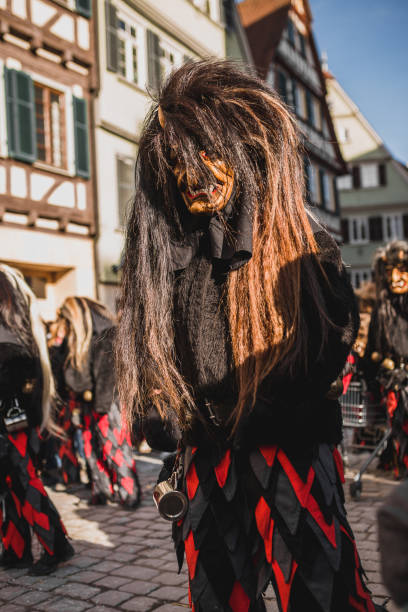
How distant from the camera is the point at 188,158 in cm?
189

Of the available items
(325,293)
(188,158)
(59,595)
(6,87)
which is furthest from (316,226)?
(6,87)

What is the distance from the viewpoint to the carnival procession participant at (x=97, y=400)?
574cm

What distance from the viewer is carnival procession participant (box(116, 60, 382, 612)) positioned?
176 centimetres

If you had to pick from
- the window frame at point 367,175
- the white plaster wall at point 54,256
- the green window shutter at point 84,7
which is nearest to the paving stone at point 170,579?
the white plaster wall at point 54,256

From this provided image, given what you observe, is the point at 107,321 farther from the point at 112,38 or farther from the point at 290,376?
the point at 112,38

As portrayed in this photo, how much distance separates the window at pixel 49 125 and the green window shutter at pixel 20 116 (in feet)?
2.13

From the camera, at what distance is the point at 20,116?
11398 millimetres

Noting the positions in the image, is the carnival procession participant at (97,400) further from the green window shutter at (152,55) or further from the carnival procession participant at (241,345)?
the green window shutter at (152,55)

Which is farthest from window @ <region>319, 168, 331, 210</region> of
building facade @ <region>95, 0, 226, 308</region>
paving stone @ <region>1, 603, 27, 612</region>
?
paving stone @ <region>1, 603, 27, 612</region>

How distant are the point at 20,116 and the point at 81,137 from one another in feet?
5.61

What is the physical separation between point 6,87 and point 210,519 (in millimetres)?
10808

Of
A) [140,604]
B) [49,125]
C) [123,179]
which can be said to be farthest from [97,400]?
[123,179]

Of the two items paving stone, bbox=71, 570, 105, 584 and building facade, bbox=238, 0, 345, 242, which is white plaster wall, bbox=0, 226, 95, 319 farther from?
building facade, bbox=238, 0, 345, 242

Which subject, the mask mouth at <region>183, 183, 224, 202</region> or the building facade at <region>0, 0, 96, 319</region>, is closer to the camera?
the mask mouth at <region>183, 183, 224, 202</region>
